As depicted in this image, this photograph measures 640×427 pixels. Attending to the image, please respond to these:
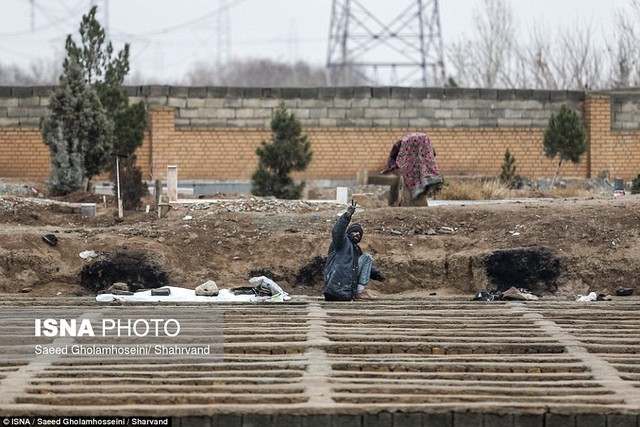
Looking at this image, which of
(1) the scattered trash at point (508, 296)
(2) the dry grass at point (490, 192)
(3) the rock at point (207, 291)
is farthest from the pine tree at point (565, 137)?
(3) the rock at point (207, 291)

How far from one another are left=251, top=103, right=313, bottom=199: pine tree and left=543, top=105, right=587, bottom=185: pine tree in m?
5.06

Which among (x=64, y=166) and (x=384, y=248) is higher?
(x=64, y=166)

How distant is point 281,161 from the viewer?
2120cm

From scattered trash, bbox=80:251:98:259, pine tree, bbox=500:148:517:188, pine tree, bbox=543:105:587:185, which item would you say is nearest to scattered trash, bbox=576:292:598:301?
scattered trash, bbox=80:251:98:259

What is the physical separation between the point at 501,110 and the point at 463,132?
88 cm

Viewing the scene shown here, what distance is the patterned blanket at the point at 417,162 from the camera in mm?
17203

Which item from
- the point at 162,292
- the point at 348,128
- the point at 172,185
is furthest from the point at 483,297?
the point at 348,128

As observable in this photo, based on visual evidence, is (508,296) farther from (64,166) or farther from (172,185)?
(64,166)

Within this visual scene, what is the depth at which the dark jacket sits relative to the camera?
12680mm

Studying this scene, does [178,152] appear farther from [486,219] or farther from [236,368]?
[236,368]

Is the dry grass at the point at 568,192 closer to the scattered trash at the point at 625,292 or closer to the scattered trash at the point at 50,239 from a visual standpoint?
the scattered trash at the point at 625,292

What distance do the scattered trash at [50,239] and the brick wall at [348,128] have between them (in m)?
8.55

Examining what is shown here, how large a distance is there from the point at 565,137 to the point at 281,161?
5.74m

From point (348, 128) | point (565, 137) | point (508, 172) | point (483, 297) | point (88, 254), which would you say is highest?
point (348, 128)
